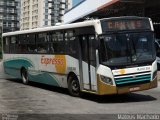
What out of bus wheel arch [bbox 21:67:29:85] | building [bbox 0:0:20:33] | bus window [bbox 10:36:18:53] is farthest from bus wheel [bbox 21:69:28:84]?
building [bbox 0:0:20:33]

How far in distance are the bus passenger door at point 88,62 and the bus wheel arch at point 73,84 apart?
0.62m

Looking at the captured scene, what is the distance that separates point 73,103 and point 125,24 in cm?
299

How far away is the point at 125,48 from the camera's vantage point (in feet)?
47.2

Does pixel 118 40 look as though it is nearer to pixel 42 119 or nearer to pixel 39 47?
pixel 42 119

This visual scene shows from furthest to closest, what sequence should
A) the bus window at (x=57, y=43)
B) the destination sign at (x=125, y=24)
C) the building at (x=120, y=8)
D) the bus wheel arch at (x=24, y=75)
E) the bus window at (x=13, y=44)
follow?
the building at (x=120, y=8) → the bus window at (x=13, y=44) → the bus wheel arch at (x=24, y=75) → the bus window at (x=57, y=43) → the destination sign at (x=125, y=24)

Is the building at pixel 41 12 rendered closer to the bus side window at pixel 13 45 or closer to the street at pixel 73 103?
the bus side window at pixel 13 45

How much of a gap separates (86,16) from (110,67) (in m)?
31.5

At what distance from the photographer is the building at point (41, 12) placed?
170000 millimetres

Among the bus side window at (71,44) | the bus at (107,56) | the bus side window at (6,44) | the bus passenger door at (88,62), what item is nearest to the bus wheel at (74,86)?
the bus at (107,56)

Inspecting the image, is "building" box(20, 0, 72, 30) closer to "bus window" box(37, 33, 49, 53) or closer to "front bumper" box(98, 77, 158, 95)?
"bus window" box(37, 33, 49, 53)

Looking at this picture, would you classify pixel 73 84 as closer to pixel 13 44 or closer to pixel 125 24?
pixel 125 24

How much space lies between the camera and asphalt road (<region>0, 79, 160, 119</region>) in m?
12.6

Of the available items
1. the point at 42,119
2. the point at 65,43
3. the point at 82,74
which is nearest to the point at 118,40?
the point at 82,74

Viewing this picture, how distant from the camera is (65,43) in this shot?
16.9 metres
